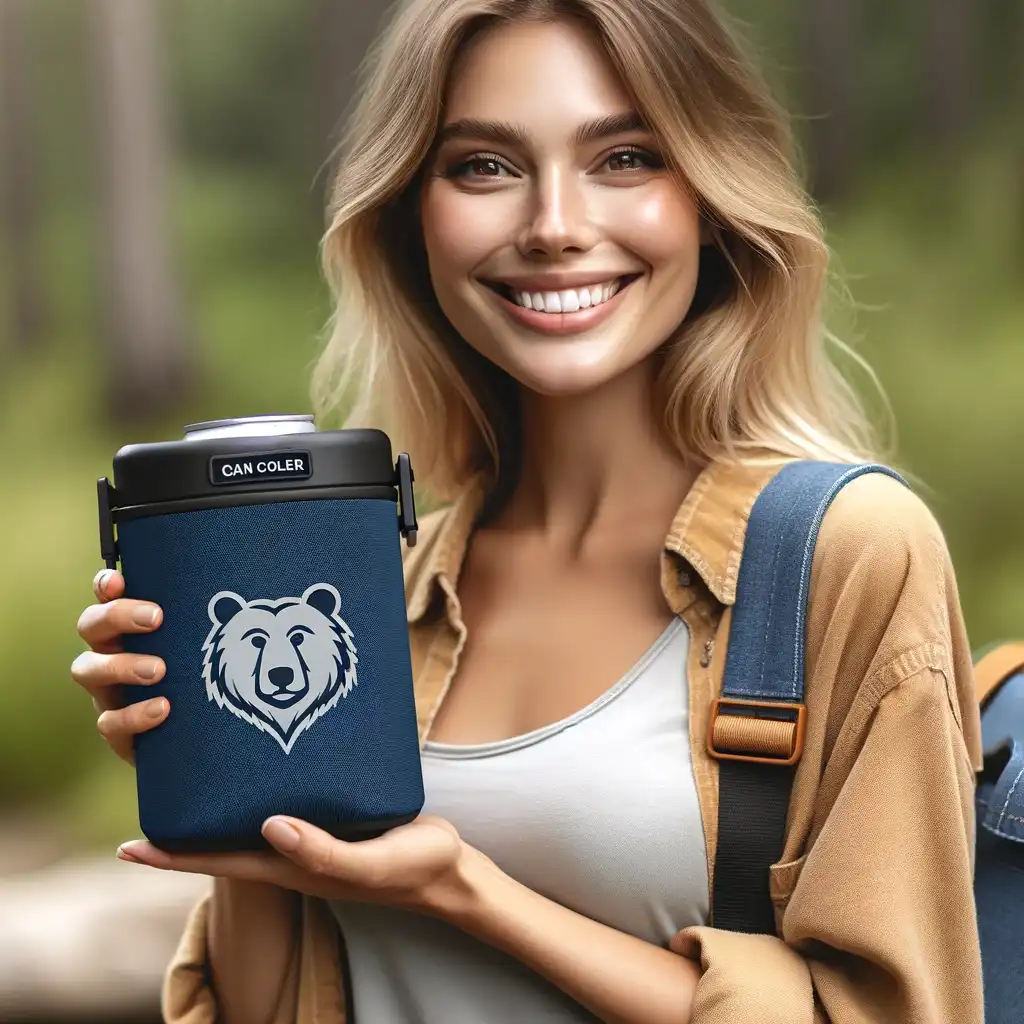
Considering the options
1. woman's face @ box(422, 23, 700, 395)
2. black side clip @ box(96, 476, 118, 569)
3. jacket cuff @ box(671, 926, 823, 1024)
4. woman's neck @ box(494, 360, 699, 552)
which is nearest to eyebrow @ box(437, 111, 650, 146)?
woman's face @ box(422, 23, 700, 395)

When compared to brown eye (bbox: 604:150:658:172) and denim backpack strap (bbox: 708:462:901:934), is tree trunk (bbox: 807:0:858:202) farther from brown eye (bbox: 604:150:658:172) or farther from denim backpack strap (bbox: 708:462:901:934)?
denim backpack strap (bbox: 708:462:901:934)

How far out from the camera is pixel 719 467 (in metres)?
1.46

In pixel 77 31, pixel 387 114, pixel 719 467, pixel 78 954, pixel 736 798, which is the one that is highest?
pixel 77 31

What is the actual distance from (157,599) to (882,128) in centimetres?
395

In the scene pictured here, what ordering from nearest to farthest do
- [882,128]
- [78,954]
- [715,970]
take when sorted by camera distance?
[715,970] < [78,954] < [882,128]

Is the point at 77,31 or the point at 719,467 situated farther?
the point at 77,31

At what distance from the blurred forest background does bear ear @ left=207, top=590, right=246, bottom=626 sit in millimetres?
3274

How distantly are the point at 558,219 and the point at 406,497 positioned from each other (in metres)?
0.35

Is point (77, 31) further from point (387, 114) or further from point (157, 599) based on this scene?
point (157, 599)

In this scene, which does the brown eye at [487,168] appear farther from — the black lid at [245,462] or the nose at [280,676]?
the nose at [280,676]

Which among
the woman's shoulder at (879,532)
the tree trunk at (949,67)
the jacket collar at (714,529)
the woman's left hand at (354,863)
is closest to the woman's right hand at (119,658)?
the woman's left hand at (354,863)

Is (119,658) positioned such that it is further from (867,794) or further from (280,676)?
(867,794)

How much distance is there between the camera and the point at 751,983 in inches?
46.8

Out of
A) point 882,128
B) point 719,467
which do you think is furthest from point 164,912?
point 882,128
